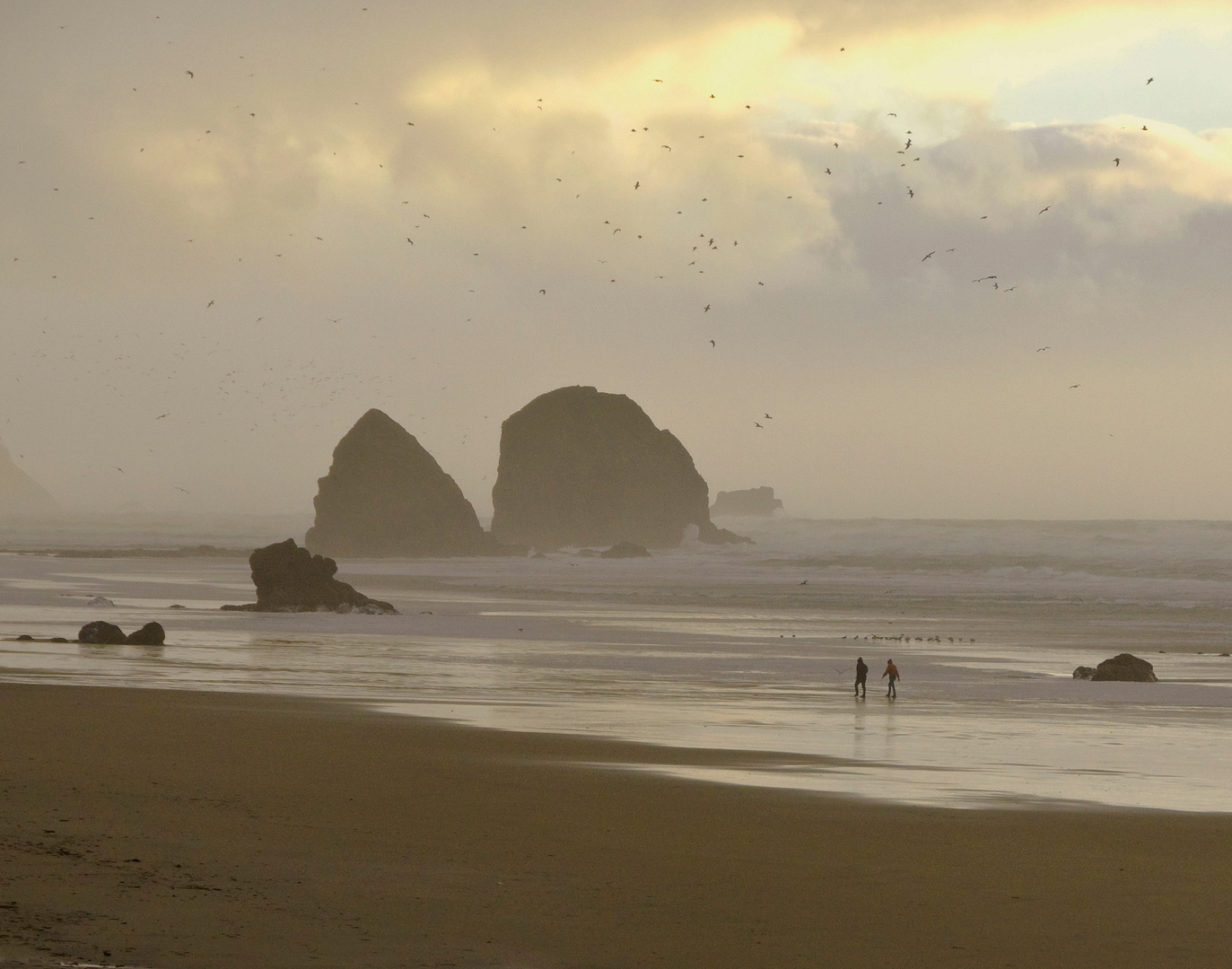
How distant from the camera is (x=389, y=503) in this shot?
13400cm

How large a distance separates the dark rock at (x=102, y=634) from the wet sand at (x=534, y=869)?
53.0 ft

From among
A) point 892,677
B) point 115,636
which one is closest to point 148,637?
point 115,636

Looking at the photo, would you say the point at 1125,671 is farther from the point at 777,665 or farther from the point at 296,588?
the point at 296,588

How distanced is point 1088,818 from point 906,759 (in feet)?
14.1

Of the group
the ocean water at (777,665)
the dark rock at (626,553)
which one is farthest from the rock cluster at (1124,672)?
the dark rock at (626,553)

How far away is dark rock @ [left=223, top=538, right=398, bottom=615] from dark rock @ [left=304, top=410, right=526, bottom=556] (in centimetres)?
8352

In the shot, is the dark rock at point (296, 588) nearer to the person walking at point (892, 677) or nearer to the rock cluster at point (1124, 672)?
the person walking at point (892, 677)

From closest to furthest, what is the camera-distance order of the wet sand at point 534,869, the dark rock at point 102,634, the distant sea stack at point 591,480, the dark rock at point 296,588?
the wet sand at point 534,869, the dark rock at point 102,634, the dark rock at point 296,588, the distant sea stack at point 591,480

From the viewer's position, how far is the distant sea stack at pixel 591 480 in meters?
164

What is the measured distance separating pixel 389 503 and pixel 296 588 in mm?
88830

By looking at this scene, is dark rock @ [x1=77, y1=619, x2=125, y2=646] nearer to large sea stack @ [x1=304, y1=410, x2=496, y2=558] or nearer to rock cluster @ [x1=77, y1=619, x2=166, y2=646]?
rock cluster @ [x1=77, y1=619, x2=166, y2=646]

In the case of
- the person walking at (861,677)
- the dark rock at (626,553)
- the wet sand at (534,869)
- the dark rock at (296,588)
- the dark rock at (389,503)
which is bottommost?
the wet sand at (534,869)

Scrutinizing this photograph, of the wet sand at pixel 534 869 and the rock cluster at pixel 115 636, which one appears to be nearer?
the wet sand at pixel 534 869

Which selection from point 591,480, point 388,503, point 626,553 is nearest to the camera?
point 626,553
